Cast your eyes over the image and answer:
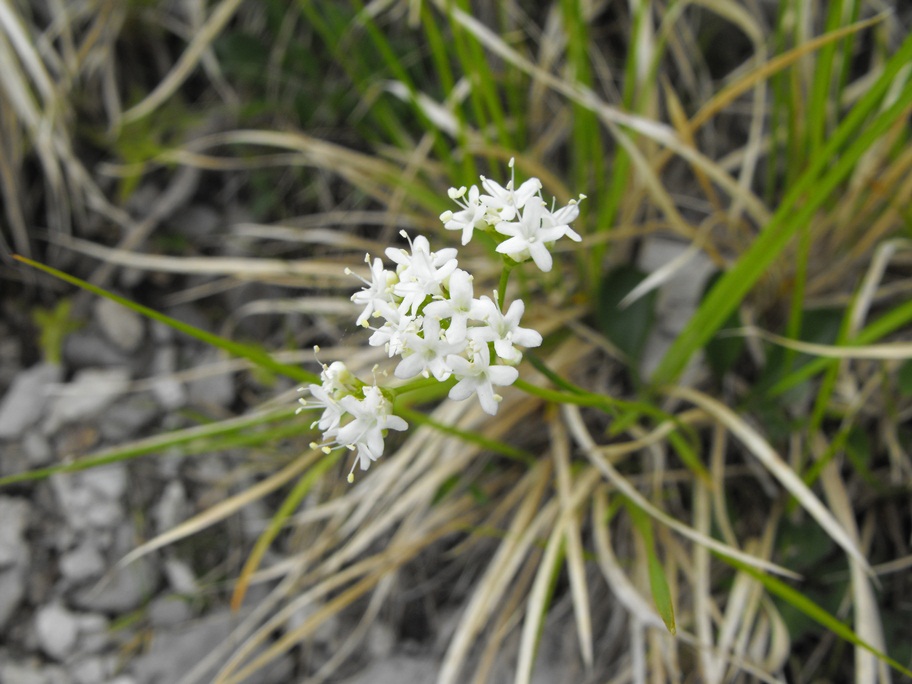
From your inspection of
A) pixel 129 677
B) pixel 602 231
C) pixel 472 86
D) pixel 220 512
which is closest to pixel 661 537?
pixel 602 231

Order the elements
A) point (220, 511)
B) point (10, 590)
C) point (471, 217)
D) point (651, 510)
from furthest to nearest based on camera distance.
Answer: point (10, 590)
point (220, 511)
point (651, 510)
point (471, 217)

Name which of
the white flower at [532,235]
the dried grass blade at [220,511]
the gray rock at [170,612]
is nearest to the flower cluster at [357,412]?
the white flower at [532,235]

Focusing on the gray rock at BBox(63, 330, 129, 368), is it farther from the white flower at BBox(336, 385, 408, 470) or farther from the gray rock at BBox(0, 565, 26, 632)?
the white flower at BBox(336, 385, 408, 470)

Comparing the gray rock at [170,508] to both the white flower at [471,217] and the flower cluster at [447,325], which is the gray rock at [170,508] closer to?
the flower cluster at [447,325]

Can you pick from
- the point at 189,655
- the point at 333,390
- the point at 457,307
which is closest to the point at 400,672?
the point at 189,655

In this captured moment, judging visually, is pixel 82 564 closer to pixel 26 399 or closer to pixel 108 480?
pixel 108 480

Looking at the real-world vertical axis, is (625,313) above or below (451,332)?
above

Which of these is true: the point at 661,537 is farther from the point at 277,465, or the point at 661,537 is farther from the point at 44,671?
the point at 44,671

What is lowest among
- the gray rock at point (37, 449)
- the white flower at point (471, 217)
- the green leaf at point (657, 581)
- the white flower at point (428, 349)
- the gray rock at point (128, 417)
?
the green leaf at point (657, 581)
